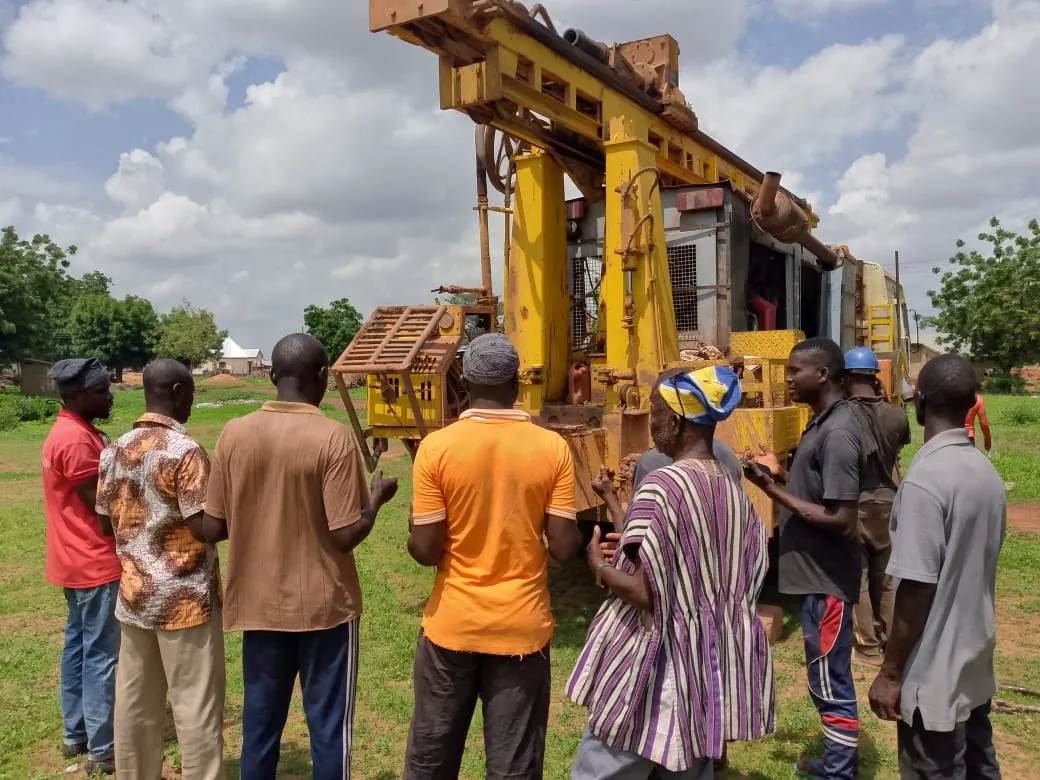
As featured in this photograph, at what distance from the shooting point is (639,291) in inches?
208

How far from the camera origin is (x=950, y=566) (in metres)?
2.25

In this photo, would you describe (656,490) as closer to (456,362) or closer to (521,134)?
(456,362)

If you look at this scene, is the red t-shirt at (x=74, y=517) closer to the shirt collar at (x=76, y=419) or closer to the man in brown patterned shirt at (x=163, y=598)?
the shirt collar at (x=76, y=419)

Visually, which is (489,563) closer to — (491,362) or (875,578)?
(491,362)

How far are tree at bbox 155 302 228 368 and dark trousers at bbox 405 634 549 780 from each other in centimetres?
5061

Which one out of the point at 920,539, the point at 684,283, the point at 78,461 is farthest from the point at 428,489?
the point at 684,283

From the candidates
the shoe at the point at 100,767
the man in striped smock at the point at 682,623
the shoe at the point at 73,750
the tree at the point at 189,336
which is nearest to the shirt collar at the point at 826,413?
the man in striped smock at the point at 682,623

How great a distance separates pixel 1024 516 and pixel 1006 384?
27634mm

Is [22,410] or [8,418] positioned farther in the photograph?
[22,410]

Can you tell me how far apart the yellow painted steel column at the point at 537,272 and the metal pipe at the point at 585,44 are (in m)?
0.83

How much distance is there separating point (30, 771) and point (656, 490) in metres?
3.29

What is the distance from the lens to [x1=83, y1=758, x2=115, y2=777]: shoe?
3.49 meters

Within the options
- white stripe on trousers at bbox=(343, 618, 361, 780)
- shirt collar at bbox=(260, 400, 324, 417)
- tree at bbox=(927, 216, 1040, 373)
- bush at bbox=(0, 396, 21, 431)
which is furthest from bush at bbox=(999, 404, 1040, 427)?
bush at bbox=(0, 396, 21, 431)

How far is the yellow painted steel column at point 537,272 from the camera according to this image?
6.05m
